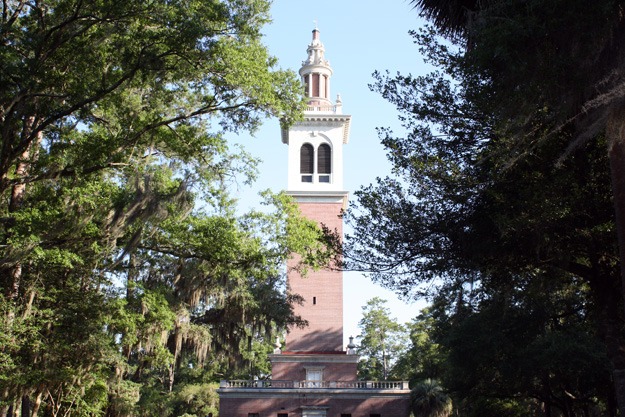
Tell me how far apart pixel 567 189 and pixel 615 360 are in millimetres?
2867

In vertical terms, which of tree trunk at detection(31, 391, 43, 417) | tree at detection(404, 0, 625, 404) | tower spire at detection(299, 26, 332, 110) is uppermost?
tower spire at detection(299, 26, 332, 110)

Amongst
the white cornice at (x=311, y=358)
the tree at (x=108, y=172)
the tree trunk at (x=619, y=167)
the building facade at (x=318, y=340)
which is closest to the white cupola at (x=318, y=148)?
the building facade at (x=318, y=340)

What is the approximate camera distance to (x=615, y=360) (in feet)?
38.6

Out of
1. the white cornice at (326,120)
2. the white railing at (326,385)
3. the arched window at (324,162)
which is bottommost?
the white railing at (326,385)

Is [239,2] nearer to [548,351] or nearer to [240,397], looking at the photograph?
[548,351]

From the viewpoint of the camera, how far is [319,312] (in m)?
39.1

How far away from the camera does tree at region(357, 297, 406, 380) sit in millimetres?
59656

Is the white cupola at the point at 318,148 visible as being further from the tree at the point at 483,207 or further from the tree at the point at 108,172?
the tree at the point at 483,207

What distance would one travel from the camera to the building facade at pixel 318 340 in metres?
36.6

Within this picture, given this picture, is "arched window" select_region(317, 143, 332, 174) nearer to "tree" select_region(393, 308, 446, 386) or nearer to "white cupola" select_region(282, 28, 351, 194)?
"white cupola" select_region(282, 28, 351, 194)

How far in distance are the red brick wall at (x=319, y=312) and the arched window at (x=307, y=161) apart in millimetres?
1958

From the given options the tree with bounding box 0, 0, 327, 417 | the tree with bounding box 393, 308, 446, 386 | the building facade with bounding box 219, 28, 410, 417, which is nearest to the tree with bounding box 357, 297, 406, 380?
the tree with bounding box 393, 308, 446, 386

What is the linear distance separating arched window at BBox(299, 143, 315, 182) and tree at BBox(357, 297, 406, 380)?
2264cm

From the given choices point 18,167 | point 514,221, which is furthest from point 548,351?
point 18,167
